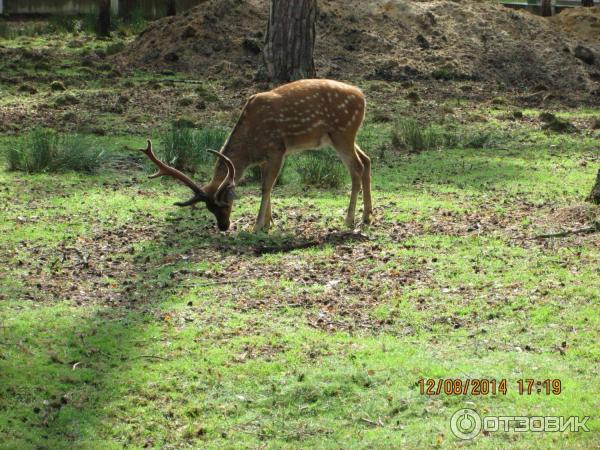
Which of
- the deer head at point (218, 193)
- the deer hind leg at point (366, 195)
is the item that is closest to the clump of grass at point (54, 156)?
the deer head at point (218, 193)

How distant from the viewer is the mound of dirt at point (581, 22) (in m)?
26.3

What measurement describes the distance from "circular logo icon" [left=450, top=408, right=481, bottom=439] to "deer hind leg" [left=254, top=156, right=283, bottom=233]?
480cm

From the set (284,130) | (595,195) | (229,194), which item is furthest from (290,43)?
(595,195)

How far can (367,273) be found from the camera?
10.0m

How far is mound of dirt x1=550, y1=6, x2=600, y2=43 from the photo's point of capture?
26.3 meters

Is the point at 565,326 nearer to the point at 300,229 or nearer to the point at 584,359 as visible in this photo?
the point at 584,359

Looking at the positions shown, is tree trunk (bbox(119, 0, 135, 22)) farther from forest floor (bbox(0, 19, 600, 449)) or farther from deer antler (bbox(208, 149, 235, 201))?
deer antler (bbox(208, 149, 235, 201))

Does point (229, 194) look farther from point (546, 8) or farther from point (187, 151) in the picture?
point (546, 8)

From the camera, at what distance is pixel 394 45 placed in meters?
23.3

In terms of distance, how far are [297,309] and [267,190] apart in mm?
2679

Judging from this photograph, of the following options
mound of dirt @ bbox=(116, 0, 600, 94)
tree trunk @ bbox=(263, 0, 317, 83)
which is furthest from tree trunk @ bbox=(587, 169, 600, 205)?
mound of dirt @ bbox=(116, 0, 600, 94)

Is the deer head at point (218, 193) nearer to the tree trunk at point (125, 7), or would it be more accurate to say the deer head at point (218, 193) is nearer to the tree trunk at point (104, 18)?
the tree trunk at point (104, 18)

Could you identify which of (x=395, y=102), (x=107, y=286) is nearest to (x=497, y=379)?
(x=107, y=286)
